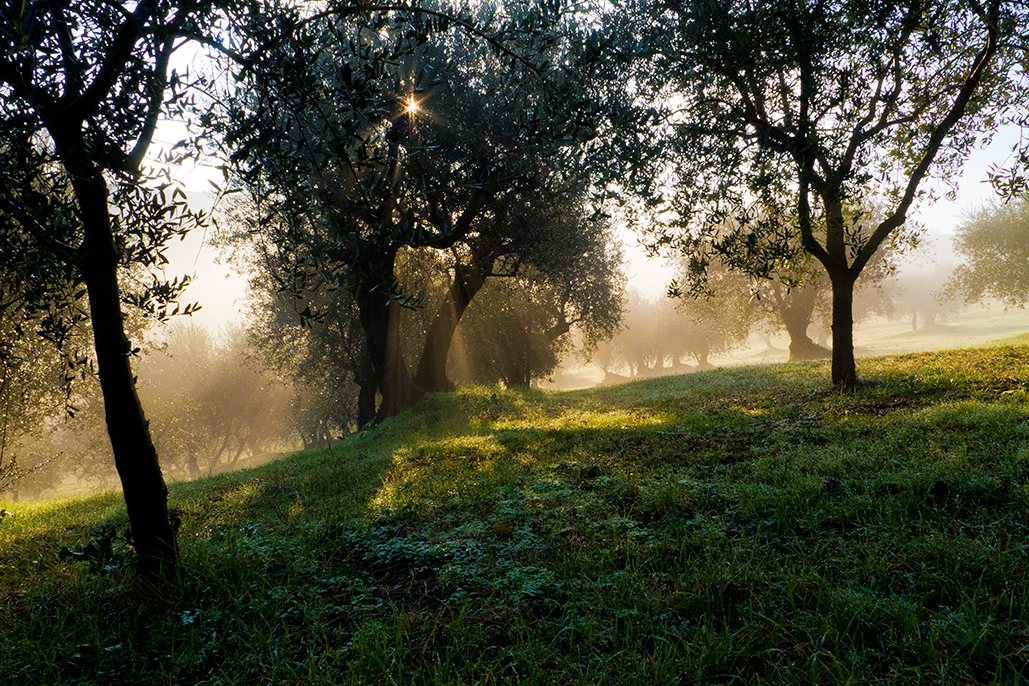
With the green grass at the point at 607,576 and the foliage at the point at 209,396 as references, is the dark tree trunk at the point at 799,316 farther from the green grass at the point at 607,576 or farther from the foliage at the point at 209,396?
the foliage at the point at 209,396

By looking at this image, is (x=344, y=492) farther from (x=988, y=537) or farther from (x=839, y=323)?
(x=839, y=323)

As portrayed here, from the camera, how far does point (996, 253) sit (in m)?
36.2

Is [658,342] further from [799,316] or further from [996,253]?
[996,253]

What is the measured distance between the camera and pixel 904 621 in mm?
3416

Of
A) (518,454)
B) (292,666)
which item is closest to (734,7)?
(518,454)

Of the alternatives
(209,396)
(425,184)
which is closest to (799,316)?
(425,184)

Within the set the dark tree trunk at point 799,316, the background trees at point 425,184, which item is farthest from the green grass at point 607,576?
the dark tree trunk at point 799,316

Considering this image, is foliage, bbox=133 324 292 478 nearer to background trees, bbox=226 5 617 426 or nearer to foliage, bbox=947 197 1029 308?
background trees, bbox=226 5 617 426

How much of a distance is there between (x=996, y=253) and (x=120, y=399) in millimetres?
49879

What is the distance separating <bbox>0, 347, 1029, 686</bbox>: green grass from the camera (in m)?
3.41

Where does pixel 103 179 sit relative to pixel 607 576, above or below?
above

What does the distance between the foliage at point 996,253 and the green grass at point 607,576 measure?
124 ft

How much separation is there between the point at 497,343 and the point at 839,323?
20593 mm

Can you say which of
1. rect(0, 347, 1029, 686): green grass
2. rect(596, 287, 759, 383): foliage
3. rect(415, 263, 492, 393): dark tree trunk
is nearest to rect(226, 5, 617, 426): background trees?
rect(415, 263, 492, 393): dark tree trunk
